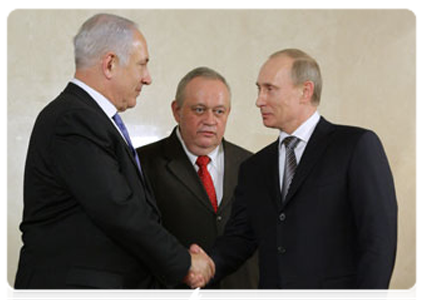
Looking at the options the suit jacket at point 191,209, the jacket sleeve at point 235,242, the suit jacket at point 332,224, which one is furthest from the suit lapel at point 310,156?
the suit jacket at point 191,209

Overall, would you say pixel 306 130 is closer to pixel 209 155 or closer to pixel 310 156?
pixel 310 156

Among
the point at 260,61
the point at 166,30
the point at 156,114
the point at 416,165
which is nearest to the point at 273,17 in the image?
the point at 260,61

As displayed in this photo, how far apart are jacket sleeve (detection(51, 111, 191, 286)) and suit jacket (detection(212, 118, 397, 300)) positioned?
1.43ft

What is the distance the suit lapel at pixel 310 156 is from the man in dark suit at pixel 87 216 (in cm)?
46

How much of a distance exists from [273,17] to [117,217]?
9.78 ft

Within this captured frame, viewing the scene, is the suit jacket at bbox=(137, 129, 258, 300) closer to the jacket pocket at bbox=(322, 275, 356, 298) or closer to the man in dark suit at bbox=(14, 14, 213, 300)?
the man in dark suit at bbox=(14, 14, 213, 300)

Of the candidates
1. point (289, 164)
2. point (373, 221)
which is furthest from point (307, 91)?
point (373, 221)

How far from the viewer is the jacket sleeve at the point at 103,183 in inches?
84.0

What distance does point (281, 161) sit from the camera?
8.41 feet

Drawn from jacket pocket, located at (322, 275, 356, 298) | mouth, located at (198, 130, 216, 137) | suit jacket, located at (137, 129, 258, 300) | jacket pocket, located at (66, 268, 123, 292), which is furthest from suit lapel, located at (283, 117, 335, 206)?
mouth, located at (198, 130, 216, 137)

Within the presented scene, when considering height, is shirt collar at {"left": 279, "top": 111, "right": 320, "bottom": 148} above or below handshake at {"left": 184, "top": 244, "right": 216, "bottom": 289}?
above

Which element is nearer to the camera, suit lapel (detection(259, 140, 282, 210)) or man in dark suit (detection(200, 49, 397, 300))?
man in dark suit (detection(200, 49, 397, 300))

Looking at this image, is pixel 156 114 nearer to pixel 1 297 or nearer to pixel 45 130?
pixel 1 297

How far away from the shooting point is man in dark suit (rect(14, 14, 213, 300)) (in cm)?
215
